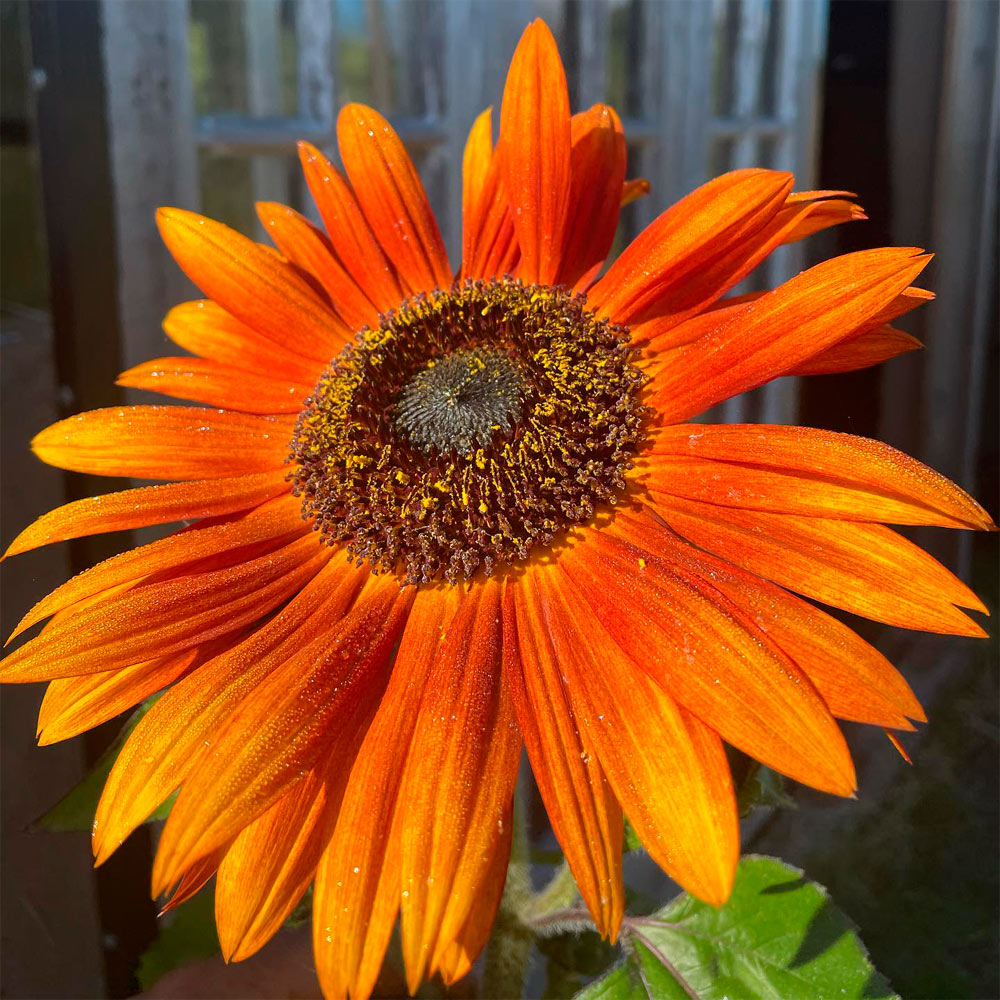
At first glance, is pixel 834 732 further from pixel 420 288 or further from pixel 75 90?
pixel 75 90

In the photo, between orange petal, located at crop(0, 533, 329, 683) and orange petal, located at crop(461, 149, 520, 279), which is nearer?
orange petal, located at crop(0, 533, 329, 683)

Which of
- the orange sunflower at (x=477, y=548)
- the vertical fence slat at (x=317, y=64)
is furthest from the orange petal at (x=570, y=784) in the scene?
the vertical fence slat at (x=317, y=64)

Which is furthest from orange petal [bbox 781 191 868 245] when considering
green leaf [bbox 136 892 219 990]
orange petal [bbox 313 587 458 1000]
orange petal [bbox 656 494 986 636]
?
green leaf [bbox 136 892 219 990]

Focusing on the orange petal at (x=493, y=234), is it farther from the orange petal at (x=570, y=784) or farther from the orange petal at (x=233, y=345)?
the orange petal at (x=570, y=784)

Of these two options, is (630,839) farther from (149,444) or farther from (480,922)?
(149,444)

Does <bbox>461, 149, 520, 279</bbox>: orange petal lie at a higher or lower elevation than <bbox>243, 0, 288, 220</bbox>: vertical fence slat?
lower

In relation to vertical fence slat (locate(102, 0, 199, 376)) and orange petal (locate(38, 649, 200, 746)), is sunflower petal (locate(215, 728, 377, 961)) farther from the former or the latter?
vertical fence slat (locate(102, 0, 199, 376))

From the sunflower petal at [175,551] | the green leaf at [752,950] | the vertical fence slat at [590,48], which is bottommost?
the green leaf at [752,950]
